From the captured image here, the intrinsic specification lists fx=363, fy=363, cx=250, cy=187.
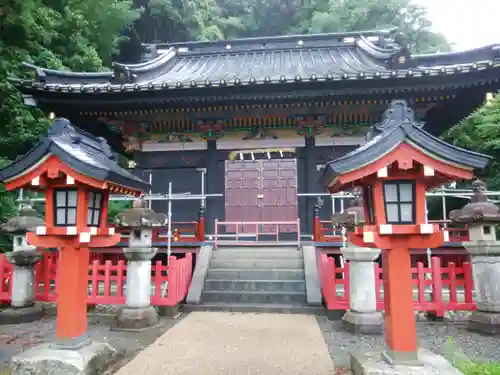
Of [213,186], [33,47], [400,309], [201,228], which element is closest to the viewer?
[400,309]

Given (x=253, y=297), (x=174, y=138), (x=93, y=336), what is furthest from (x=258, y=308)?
(x=174, y=138)

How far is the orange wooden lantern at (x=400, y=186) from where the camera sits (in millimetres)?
3762

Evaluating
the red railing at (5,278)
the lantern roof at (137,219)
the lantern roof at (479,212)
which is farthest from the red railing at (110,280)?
the lantern roof at (479,212)

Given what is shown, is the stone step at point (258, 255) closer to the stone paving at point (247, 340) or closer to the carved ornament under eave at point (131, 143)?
the stone paving at point (247, 340)

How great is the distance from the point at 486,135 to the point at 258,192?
34.8ft

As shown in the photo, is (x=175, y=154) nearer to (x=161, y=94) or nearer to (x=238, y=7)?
(x=161, y=94)

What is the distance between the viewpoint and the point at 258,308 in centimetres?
735

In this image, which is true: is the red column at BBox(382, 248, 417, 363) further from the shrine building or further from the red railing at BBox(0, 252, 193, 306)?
the shrine building

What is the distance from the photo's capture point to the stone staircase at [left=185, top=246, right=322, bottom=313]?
7.48 metres

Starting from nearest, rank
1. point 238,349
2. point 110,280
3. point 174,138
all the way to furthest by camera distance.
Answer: point 238,349 < point 110,280 < point 174,138

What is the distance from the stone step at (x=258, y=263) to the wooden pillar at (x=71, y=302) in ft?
14.2

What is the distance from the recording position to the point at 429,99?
9281mm

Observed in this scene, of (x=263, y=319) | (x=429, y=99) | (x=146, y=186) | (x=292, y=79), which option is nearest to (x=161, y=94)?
(x=292, y=79)

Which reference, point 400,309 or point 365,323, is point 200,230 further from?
point 400,309
